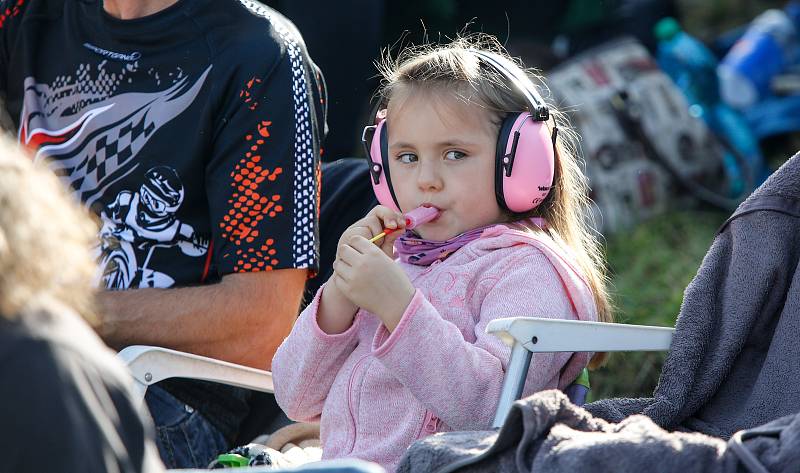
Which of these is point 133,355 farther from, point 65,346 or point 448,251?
point 65,346

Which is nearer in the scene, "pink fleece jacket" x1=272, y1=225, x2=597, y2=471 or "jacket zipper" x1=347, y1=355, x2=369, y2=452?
"pink fleece jacket" x1=272, y1=225, x2=597, y2=471

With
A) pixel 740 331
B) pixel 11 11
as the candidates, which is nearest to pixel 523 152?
pixel 740 331

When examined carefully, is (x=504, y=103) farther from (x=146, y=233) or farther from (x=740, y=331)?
(x=146, y=233)

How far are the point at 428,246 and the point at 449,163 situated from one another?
0.19m

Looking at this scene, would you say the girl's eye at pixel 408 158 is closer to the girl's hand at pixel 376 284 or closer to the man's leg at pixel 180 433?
the girl's hand at pixel 376 284

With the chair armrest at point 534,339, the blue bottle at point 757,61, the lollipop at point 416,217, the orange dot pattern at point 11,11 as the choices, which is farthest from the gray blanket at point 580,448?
the blue bottle at point 757,61

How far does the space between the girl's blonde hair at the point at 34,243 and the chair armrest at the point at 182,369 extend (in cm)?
108

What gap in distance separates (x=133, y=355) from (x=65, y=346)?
4.07 feet

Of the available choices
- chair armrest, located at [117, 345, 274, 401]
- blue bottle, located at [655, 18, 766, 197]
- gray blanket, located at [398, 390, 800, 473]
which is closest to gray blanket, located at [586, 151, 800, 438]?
gray blanket, located at [398, 390, 800, 473]

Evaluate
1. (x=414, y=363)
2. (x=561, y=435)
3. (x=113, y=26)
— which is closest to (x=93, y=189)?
(x=113, y=26)

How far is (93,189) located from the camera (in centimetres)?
297

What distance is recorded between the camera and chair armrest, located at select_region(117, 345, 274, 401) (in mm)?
2619

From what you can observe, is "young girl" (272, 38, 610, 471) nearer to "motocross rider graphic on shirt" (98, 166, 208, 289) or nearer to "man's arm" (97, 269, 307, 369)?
"man's arm" (97, 269, 307, 369)

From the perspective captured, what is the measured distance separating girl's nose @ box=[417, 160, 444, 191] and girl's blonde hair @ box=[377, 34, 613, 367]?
154mm
